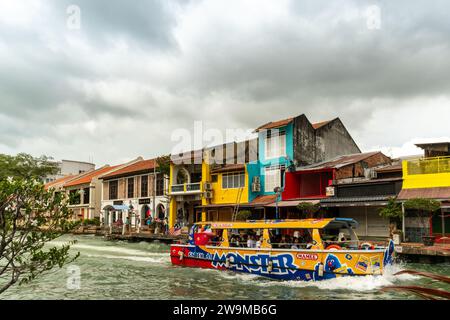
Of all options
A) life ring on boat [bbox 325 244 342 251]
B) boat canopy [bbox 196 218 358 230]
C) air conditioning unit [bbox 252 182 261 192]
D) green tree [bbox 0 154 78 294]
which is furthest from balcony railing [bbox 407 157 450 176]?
green tree [bbox 0 154 78 294]

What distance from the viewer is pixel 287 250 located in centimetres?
1381

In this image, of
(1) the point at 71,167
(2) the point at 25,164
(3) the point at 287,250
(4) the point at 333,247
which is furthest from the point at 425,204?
(1) the point at 71,167

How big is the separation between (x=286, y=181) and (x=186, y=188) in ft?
31.4

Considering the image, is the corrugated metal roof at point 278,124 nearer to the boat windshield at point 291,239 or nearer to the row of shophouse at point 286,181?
the row of shophouse at point 286,181

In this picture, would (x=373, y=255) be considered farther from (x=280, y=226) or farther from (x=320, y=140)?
(x=320, y=140)

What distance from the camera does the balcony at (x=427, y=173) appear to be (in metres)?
21.1

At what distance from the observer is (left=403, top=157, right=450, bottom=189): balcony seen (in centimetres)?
2106

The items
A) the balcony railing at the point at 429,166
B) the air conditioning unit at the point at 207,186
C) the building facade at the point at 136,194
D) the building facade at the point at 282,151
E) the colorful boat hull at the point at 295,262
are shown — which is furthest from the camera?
the building facade at the point at 136,194

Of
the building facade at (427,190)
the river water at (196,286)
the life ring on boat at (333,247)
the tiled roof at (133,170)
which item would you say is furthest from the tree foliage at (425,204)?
the tiled roof at (133,170)

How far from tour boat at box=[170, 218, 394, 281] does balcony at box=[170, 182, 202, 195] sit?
15.7 metres

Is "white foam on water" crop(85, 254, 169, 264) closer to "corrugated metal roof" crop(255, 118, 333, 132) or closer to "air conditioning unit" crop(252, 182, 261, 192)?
"air conditioning unit" crop(252, 182, 261, 192)

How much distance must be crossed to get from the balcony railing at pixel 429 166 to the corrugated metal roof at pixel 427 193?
1112 millimetres

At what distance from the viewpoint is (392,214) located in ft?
65.7
